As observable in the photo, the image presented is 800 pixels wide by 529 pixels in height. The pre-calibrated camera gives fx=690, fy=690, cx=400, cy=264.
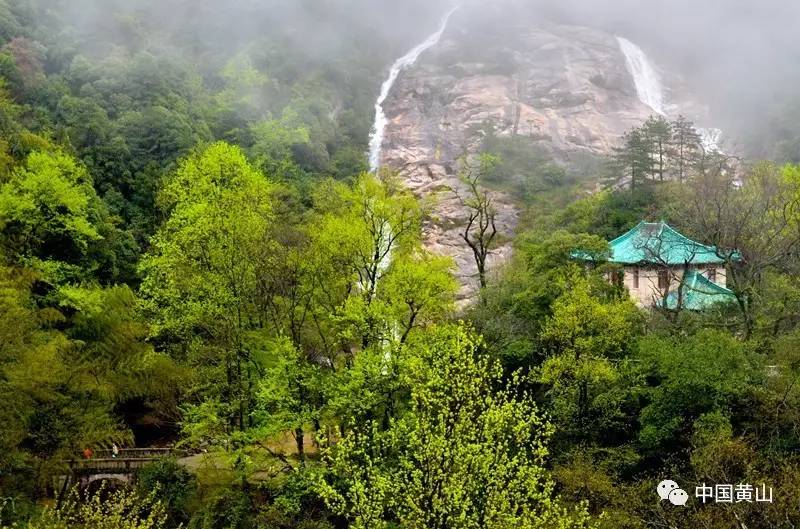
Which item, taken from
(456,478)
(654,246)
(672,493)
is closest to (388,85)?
(654,246)

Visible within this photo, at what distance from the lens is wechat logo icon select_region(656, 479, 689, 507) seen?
18.1 m

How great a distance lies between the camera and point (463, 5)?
111 m

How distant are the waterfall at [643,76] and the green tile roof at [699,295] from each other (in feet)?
179

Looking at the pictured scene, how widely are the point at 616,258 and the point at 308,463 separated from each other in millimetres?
20075

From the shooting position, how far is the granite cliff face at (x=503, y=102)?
218ft

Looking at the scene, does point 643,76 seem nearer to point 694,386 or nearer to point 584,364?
point 584,364

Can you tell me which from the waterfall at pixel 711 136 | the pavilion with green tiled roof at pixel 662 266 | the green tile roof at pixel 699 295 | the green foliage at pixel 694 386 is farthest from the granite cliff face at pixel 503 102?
the green foliage at pixel 694 386

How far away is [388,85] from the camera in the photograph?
87.5 metres

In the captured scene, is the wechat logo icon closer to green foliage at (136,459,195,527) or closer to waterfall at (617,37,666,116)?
green foliage at (136,459,195,527)

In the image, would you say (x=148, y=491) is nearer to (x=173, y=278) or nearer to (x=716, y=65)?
(x=173, y=278)

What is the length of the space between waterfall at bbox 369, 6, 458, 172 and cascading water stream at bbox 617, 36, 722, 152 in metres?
26.4

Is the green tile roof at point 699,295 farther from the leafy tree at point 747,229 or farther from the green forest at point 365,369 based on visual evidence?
the green forest at point 365,369

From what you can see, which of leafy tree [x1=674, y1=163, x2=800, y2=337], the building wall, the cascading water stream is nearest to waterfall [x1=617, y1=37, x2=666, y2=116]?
the cascading water stream

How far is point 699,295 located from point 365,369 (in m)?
18.6
